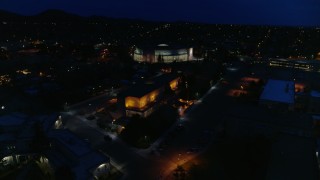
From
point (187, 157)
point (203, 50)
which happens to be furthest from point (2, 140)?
point (203, 50)

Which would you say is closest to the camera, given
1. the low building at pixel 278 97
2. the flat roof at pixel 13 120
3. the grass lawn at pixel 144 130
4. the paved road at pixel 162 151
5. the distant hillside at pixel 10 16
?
the paved road at pixel 162 151

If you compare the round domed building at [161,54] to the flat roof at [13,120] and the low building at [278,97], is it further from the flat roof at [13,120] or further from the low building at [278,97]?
the flat roof at [13,120]

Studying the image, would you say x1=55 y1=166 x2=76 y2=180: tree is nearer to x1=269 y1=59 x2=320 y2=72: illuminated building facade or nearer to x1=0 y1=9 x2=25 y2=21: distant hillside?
x1=269 y1=59 x2=320 y2=72: illuminated building facade

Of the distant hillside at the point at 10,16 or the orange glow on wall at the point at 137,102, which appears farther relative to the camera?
the distant hillside at the point at 10,16

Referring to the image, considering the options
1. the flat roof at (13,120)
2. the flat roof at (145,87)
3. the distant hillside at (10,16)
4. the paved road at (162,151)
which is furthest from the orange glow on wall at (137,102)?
the distant hillside at (10,16)

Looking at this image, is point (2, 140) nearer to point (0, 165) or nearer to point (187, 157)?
point (0, 165)

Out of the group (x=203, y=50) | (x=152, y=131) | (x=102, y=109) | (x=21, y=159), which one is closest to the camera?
(x=21, y=159)
